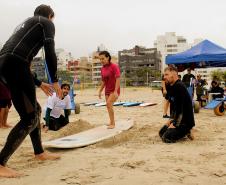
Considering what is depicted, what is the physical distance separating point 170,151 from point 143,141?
34.8 inches

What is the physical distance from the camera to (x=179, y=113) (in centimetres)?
551

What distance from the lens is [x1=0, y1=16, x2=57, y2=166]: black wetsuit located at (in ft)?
12.0

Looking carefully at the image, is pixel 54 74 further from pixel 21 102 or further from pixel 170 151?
pixel 170 151

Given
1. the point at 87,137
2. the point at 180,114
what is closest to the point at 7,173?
the point at 87,137

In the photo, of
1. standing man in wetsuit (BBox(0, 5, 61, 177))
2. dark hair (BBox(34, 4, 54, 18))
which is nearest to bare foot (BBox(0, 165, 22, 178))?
standing man in wetsuit (BBox(0, 5, 61, 177))

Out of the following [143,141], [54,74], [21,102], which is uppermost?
[54,74]

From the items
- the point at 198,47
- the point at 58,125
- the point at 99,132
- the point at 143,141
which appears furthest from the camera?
the point at 198,47

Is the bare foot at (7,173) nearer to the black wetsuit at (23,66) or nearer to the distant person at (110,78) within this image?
the black wetsuit at (23,66)

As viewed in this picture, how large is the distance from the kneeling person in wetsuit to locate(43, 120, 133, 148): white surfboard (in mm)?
952

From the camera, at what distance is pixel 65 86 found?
7.20 m

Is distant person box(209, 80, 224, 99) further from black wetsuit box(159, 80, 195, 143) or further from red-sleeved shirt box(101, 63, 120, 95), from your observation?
black wetsuit box(159, 80, 195, 143)

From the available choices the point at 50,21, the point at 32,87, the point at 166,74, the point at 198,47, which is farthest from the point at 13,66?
the point at 198,47

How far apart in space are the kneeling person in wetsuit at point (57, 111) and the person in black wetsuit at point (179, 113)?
7.83 feet

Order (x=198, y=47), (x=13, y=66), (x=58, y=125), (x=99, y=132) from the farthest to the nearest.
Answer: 1. (x=198, y=47)
2. (x=58, y=125)
3. (x=99, y=132)
4. (x=13, y=66)
